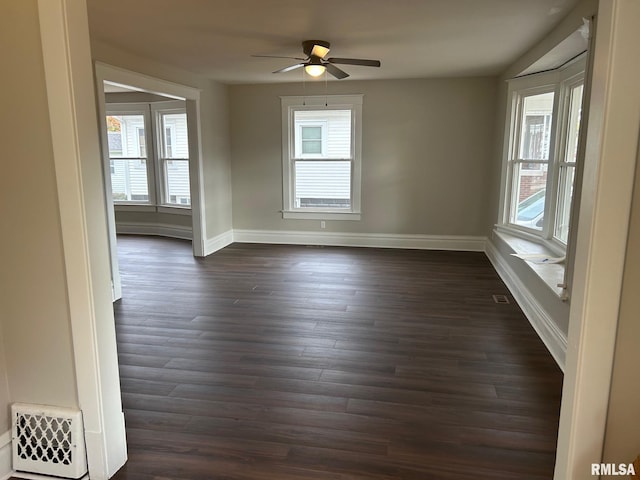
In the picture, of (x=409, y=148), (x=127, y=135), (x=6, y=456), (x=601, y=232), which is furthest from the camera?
(x=127, y=135)

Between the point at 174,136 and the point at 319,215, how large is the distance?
278 cm

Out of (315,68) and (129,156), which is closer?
(315,68)

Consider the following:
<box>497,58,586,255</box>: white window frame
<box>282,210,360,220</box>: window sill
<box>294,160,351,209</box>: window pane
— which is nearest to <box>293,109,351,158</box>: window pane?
<box>294,160,351,209</box>: window pane

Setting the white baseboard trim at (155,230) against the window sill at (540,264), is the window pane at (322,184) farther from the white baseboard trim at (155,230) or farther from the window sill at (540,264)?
the window sill at (540,264)

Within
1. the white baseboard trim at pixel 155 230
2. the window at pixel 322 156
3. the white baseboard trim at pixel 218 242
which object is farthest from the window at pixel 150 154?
the window at pixel 322 156

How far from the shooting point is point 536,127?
5062 millimetres

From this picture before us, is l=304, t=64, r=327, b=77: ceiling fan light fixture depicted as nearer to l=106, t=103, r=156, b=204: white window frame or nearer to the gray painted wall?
the gray painted wall

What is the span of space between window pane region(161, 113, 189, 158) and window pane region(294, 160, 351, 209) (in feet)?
6.45

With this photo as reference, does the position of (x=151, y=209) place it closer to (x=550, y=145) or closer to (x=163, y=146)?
(x=163, y=146)

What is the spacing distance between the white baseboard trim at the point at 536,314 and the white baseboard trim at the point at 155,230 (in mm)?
4918

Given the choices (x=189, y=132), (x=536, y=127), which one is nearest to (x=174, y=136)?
(x=189, y=132)

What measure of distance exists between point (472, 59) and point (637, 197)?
4.12m

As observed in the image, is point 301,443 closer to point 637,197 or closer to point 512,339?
point 637,197

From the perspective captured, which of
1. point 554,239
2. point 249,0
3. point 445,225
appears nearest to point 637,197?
point 249,0
